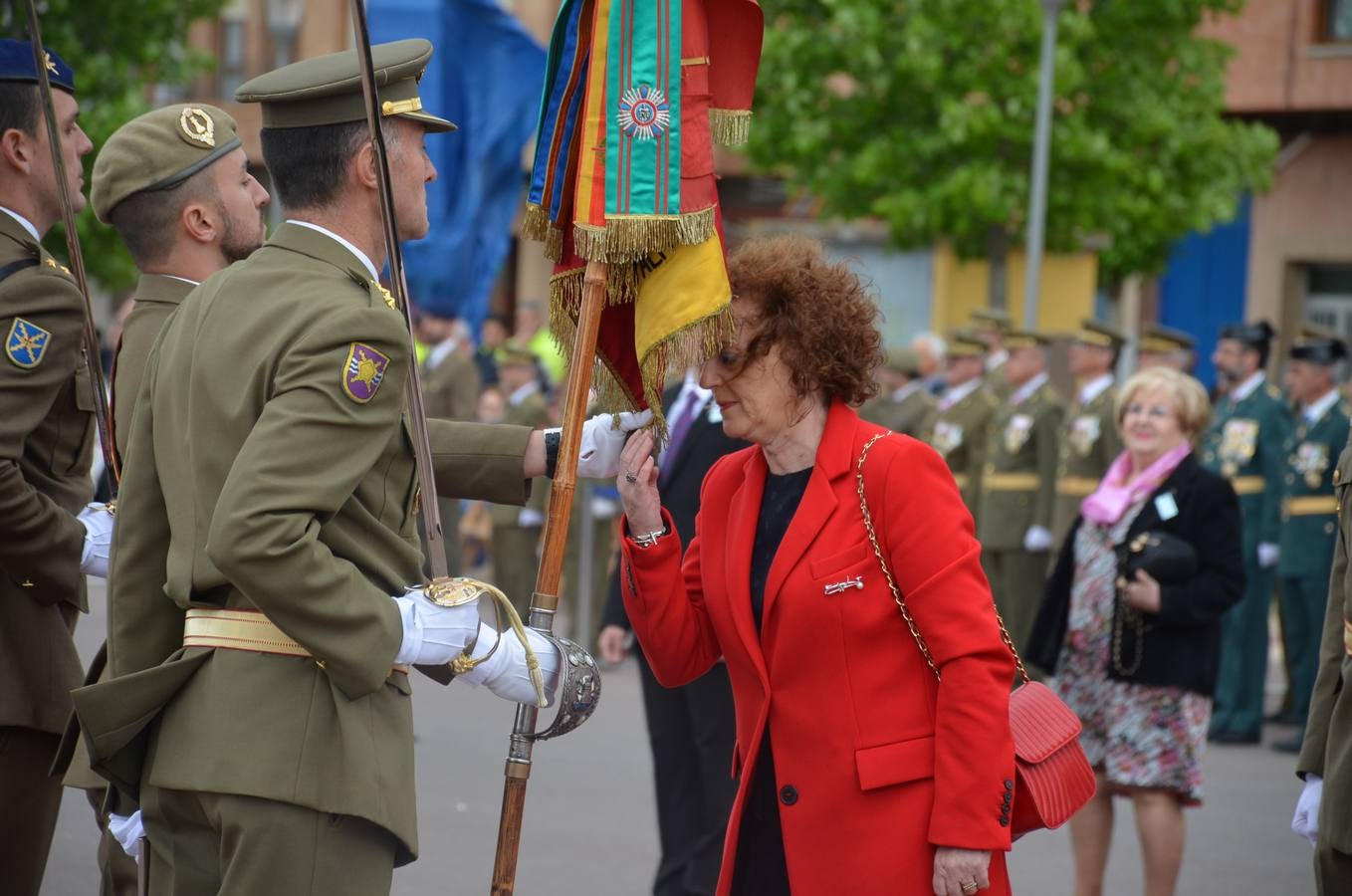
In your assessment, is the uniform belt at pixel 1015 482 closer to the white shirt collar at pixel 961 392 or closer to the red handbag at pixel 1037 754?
the white shirt collar at pixel 961 392

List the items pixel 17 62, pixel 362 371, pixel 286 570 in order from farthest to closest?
pixel 17 62 → pixel 362 371 → pixel 286 570

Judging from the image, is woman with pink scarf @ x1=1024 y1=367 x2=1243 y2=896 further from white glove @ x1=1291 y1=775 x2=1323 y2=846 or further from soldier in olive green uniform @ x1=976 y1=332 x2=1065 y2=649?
soldier in olive green uniform @ x1=976 y1=332 x2=1065 y2=649

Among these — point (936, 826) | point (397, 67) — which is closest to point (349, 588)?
point (397, 67)

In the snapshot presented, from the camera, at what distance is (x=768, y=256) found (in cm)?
363

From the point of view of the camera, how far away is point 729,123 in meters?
3.62

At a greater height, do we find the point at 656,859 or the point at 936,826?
the point at 936,826

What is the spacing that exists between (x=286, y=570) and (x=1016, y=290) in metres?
23.4

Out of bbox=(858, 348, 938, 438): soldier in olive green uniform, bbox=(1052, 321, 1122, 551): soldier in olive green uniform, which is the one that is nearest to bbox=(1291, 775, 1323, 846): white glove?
bbox=(1052, 321, 1122, 551): soldier in olive green uniform

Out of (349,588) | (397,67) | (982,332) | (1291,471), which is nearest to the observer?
(349,588)

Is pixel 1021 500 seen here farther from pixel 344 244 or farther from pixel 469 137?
pixel 344 244

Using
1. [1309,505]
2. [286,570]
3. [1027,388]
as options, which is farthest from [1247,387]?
[286,570]

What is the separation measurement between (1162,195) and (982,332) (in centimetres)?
702

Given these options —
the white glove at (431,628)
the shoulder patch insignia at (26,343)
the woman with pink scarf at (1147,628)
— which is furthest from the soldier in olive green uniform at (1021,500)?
the white glove at (431,628)

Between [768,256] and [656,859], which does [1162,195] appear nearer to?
[656,859]
